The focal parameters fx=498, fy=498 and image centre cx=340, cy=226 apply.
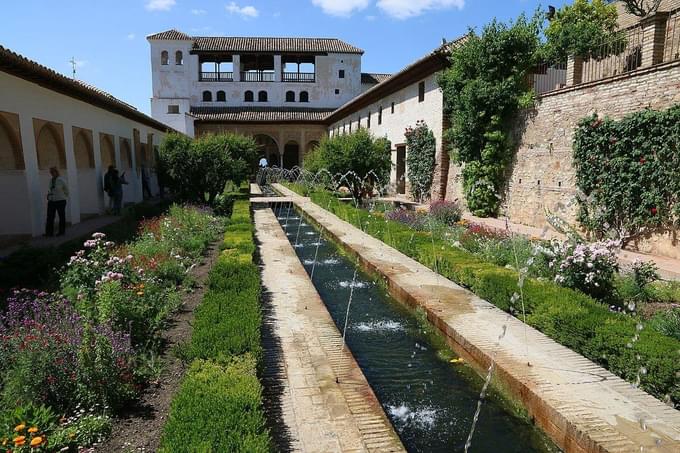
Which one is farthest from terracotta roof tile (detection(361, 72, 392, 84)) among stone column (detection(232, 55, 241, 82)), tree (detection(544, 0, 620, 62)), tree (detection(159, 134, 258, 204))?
tree (detection(159, 134, 258, 204))

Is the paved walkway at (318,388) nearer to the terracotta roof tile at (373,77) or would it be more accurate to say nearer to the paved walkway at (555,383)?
the paved walkway at (555,383)

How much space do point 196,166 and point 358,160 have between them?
→ 5894 mm

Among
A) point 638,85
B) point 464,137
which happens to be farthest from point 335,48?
point 638,85

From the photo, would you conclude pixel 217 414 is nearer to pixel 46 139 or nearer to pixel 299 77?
pixel 46 139

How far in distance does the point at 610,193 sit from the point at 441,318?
610cm

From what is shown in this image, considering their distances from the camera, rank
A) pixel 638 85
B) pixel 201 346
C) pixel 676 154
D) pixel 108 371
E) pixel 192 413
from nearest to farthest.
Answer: pixel 192 413 → pixel 108 371 → pixel 201 346 → pixel 676 154 → pixel 638 85

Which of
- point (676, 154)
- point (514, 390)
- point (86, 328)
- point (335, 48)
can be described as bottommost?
point (514, 390)

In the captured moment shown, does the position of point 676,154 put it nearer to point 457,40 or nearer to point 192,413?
point 192,413

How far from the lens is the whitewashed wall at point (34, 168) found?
965cm

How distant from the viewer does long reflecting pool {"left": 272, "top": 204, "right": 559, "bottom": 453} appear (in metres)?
3.47

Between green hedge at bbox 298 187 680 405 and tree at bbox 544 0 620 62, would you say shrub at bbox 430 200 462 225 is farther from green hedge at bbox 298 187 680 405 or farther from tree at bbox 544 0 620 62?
tree at bbox 544 0 620 62

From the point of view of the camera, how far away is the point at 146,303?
4922mm

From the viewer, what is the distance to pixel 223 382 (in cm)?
317

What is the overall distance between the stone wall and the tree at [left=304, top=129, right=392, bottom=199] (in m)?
5.72
